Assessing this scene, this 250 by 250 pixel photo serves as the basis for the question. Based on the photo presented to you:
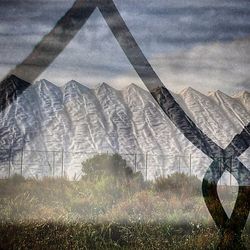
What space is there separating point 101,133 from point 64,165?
130 centimetres

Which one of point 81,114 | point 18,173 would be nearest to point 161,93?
point 18,173

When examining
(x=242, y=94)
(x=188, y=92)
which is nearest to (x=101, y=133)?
(x=188, y=92)

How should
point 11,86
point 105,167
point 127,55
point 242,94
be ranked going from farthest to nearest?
1. point 242,94
2. point 105,167
3. point 127,55
4. point 11,86

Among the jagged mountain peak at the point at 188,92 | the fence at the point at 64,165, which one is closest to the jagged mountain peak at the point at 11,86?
the fence at the point at 64,165

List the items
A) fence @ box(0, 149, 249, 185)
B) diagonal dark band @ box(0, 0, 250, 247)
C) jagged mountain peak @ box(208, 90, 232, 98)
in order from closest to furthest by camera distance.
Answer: diagonal dark band @ box(0, 0, 250, 247) < fence @ box(0, 149, 249, 185) < jagged mountain peak @ box(208, 90, 232, 98)

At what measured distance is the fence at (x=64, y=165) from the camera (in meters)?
7.18

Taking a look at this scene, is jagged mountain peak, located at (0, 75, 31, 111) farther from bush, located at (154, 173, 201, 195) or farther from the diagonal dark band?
bush, located at (154, 173, 201, 195)

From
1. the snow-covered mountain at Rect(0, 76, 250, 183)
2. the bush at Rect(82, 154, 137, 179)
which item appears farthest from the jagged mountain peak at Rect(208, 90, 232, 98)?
the bush at Rect(82, 154, 137, 179)

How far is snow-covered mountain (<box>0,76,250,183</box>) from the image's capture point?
741cm

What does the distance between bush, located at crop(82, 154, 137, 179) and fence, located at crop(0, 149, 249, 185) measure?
78 mm

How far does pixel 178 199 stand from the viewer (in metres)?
7.35

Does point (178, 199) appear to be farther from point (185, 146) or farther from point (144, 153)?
point (185, 146)

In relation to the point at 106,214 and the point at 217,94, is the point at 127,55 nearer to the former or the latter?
the point at 217,94

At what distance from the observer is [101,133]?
27.8ft
